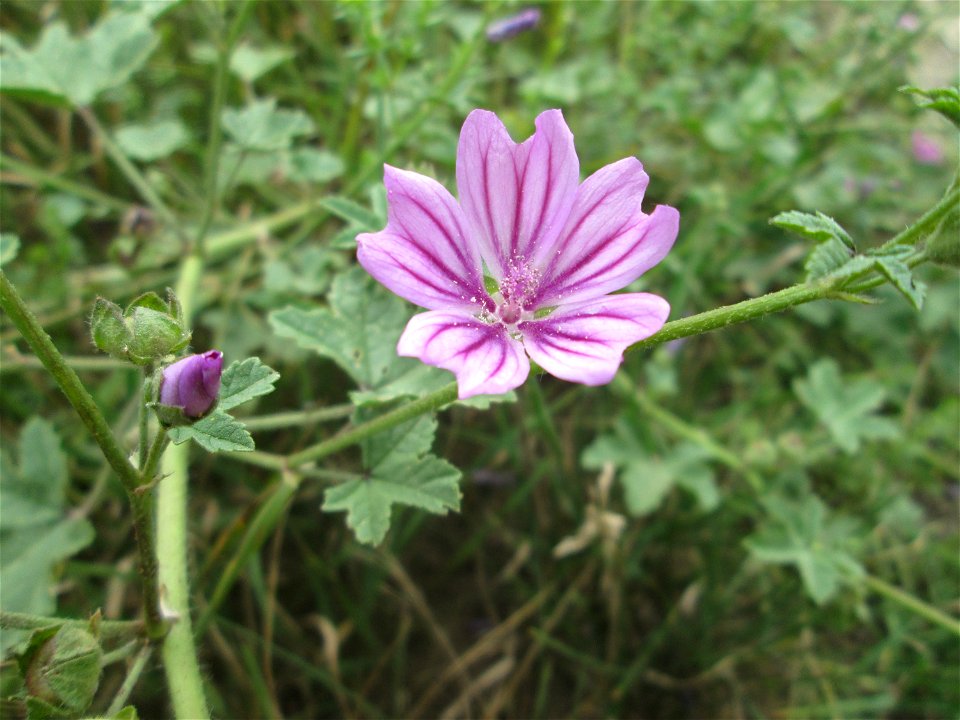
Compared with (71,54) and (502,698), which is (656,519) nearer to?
(502,698)

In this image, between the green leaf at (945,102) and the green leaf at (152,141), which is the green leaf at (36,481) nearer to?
the green leaf at (152,141)

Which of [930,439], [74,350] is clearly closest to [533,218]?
[74,350]

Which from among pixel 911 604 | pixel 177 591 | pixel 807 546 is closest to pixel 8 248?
pixel 177 591

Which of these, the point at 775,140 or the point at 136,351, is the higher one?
the point at 136,351

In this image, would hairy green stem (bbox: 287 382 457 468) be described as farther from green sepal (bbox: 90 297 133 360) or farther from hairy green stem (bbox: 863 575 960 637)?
hairy green stem (bbox: 863 575 960 637)

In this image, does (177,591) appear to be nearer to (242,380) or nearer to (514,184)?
(242,380)

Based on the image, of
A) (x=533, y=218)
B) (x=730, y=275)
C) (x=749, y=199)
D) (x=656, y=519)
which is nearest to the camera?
(x=533, y=218)

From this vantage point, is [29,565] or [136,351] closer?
[136,351]

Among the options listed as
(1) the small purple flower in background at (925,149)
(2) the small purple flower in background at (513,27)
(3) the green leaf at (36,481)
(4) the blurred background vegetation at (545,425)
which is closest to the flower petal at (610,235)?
(4) the blurred background vegetation at (545,425)
